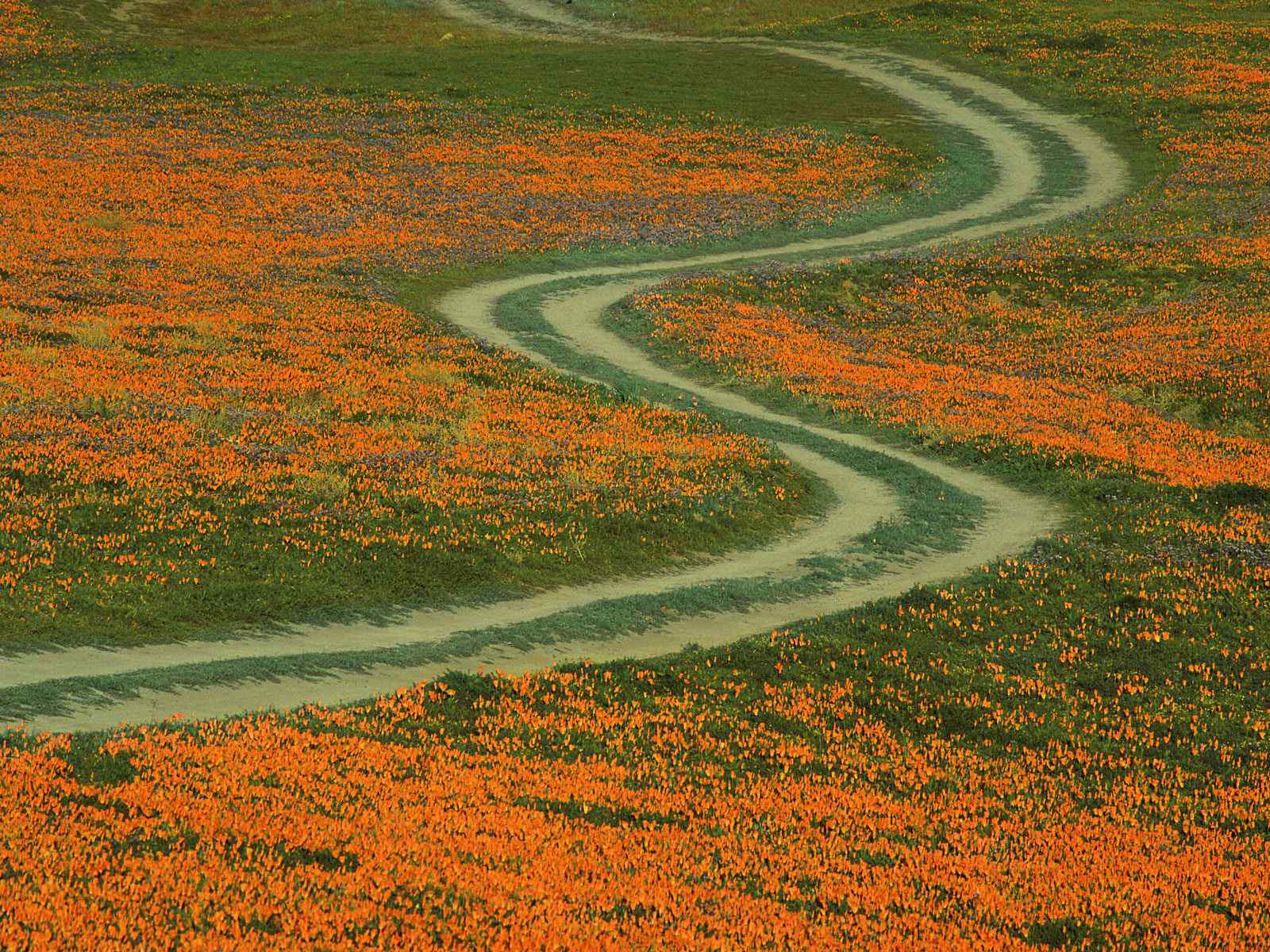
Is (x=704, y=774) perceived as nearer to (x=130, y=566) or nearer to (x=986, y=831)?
(x=986, y=831)

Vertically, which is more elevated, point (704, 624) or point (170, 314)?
point (170, 314)

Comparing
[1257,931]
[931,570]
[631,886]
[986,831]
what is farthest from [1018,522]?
[631,886]

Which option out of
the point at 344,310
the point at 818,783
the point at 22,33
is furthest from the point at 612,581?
the point at 22,33

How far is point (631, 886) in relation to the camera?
36.6ft

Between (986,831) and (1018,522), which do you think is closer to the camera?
(986,831)

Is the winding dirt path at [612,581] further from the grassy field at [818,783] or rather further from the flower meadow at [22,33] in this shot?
the flower meadow at [22,33]

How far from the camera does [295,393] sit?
31344 mm

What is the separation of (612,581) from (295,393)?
39.0ft

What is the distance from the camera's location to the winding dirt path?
17.1 m

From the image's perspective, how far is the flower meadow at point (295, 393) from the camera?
21.7 m

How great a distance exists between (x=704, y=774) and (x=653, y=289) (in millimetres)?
36635

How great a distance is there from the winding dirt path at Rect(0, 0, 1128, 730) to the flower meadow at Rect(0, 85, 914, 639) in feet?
3.84

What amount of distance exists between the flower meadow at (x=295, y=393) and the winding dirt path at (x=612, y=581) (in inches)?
46.0

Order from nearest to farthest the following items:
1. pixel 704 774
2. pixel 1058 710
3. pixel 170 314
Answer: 1. pixel 704 774
2. pixel 1058 710
3. pixel 170 314
